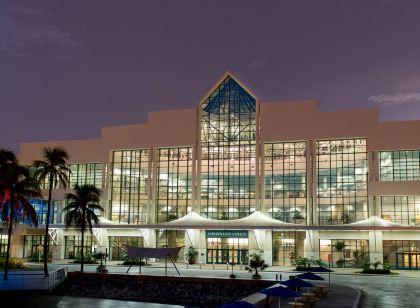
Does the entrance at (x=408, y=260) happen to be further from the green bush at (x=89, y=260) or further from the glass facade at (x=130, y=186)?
the green bush at (x=89, y=260)

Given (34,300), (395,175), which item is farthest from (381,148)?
(34,300)

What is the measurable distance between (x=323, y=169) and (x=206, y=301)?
3345cm

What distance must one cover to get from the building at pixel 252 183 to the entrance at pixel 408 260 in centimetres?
13

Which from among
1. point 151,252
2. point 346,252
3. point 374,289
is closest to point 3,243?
point 151,252

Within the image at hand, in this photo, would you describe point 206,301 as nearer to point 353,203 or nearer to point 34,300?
point 34,300

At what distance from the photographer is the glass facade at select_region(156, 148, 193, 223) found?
86375 millimetres

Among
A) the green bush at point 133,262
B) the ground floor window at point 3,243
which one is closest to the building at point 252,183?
the ground floor window at point 3,243

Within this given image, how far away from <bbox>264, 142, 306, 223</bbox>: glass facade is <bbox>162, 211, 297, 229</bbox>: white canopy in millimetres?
4854

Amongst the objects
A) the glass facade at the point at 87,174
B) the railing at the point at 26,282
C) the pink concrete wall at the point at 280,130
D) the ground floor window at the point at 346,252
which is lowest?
the railing at the point at 26,282

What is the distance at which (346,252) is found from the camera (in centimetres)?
7756

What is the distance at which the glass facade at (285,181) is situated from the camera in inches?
3187

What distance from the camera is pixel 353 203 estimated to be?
→ 78.2m

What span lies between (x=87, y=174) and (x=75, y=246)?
11.8 meters

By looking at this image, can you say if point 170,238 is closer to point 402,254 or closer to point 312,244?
point 312,244
